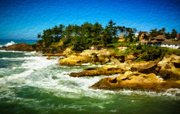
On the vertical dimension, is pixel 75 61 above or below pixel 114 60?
above

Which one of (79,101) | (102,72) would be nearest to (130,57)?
(102,72)

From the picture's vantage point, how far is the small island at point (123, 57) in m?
14.2

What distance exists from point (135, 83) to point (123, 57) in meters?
18.6

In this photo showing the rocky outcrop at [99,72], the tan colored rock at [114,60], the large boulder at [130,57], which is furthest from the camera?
the large boulder at [130,57]

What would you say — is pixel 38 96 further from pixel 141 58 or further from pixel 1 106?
pixel 141 58

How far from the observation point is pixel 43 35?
62312 millimetres

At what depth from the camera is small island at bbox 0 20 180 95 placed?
14188 mm

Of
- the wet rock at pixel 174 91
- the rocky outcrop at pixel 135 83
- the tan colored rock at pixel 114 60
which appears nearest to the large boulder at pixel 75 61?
the tan colored rock at pixel 114 60

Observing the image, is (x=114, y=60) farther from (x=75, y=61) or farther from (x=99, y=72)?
(x=99, y=72)

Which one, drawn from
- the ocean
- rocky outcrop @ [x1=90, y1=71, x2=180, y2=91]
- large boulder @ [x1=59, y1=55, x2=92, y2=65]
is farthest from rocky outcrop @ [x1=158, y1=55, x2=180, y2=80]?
large boulder @ [x1=59, y1=55, x2=92, y2=65]

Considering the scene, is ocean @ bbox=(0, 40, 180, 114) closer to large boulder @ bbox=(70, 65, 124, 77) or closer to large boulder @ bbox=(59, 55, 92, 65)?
large boulder @ bbox=(70, 65, 124, 77)

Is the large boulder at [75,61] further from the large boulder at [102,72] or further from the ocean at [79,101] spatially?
A: the ocean at [79,101]

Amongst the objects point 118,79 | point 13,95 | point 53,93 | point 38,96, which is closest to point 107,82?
point 118,79

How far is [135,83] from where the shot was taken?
45.6ft
